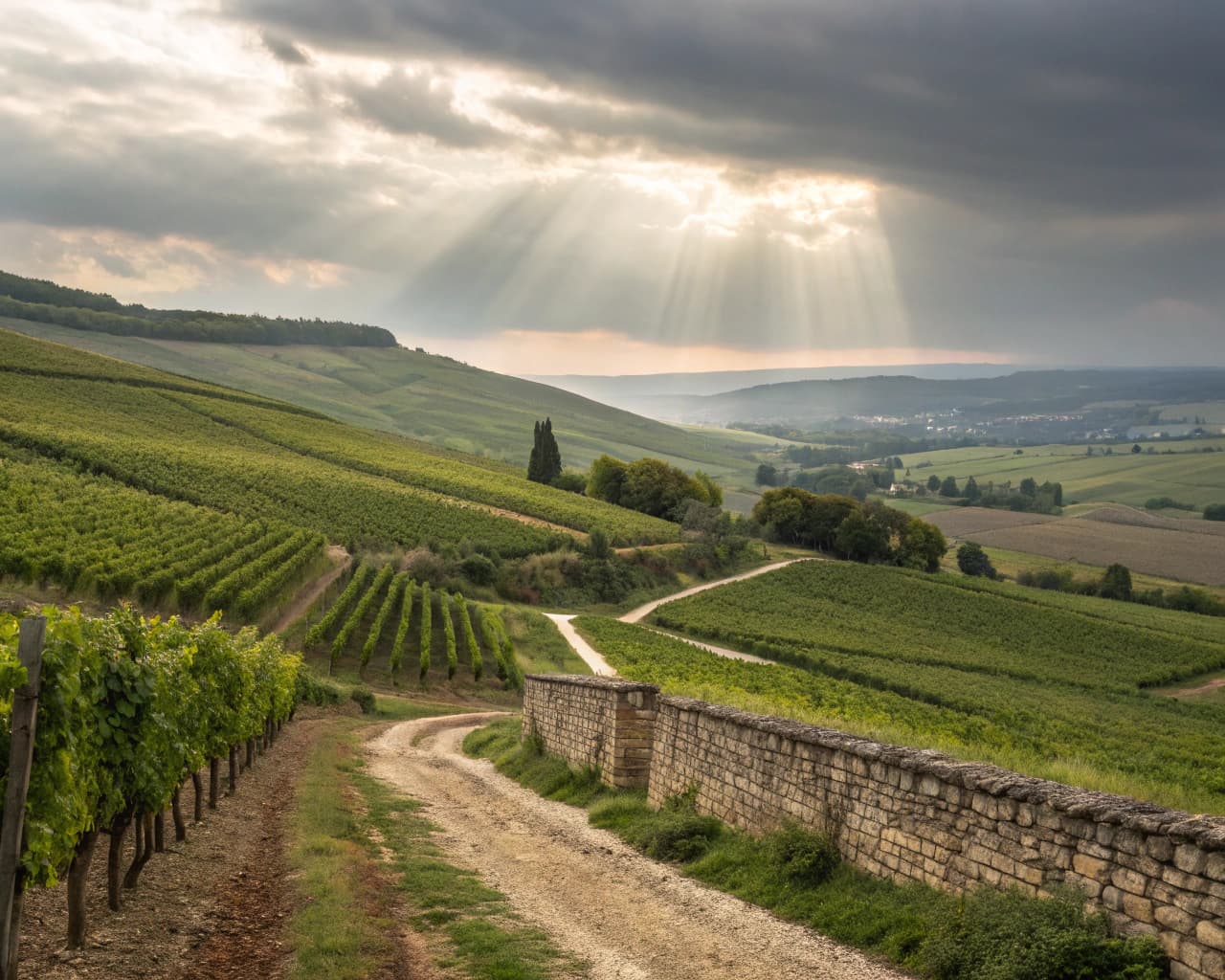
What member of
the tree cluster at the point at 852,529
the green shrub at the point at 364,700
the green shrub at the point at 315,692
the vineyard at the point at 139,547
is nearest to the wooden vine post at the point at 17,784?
the green shrub at the point at 315,692

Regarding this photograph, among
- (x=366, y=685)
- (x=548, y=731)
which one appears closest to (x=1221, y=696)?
(x=366, y=685)

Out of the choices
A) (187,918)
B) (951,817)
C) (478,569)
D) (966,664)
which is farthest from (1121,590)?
(187,918)

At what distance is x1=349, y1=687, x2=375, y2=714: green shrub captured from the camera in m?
37.9

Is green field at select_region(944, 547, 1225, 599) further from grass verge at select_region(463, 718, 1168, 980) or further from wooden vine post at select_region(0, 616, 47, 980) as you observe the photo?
wooden vine post at select_region(0, 616, 47, 980)

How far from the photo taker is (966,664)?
211ft

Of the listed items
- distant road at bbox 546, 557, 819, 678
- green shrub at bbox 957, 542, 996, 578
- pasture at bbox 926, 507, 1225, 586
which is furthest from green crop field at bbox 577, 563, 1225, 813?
pasture at bbox 926, 507, 1225, 586

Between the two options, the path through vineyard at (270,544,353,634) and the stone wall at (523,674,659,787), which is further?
the path through vineyard at (270,544,353,634)

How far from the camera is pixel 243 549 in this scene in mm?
50031

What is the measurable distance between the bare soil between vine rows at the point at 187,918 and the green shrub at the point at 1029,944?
18.6 ft

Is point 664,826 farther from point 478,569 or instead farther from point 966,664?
point 478,569

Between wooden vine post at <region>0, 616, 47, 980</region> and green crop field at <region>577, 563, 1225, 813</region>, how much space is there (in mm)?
9140

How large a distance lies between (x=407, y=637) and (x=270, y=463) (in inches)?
1813

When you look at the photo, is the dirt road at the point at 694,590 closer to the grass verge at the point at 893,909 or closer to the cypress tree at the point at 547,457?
the cypress tree at the point at 547,457

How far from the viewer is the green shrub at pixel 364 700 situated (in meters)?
37.9
